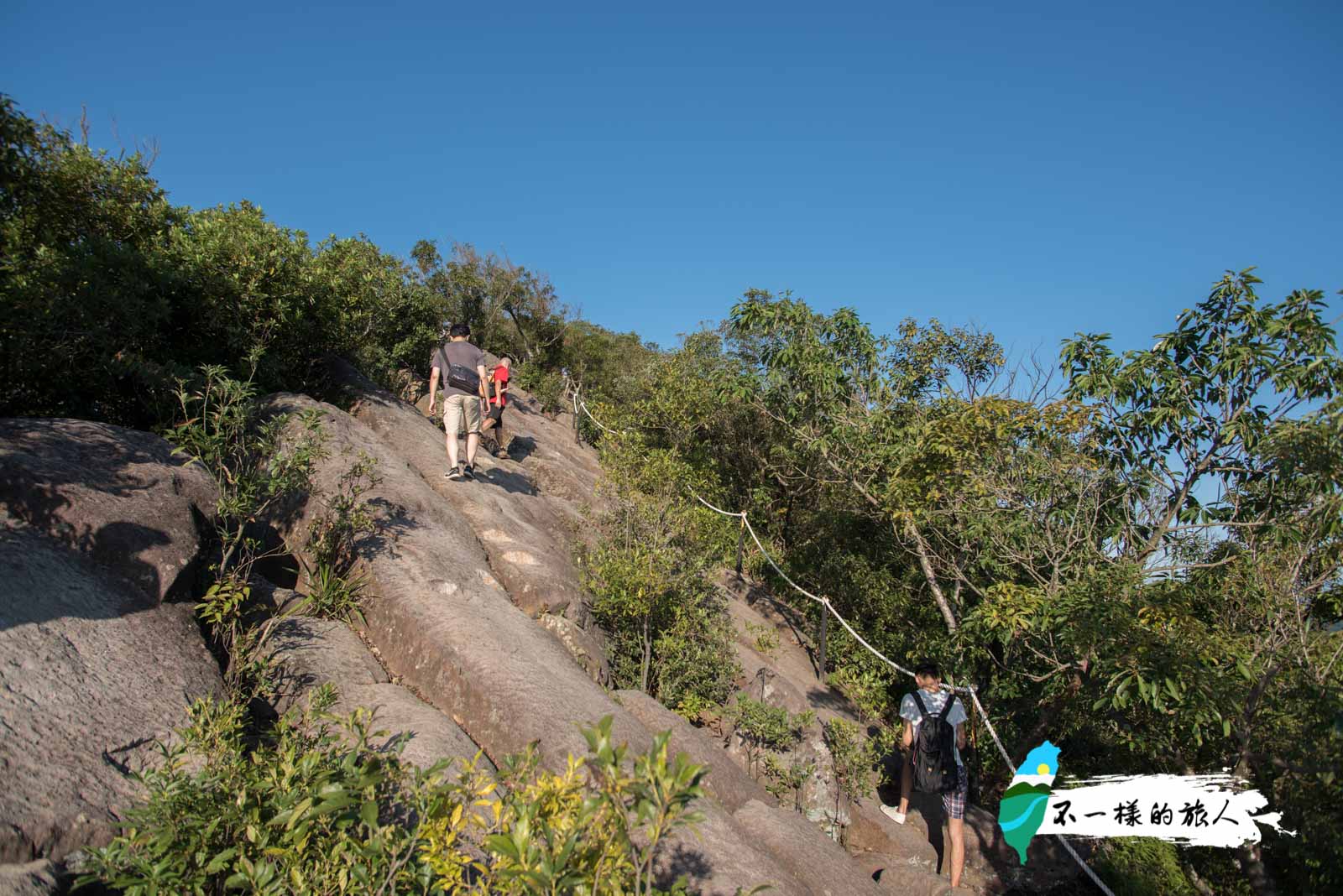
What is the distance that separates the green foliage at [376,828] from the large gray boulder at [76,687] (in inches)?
14.1

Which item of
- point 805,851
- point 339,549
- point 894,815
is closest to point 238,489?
point 339,549

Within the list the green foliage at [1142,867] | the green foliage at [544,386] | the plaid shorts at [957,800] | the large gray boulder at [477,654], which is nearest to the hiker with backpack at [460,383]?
the large gray boulder at [477,654]

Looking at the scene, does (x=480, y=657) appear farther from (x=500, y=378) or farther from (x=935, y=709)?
(x=500, y=378)

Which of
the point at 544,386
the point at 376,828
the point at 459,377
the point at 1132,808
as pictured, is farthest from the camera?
the point at 544,386

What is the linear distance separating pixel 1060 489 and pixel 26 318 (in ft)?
34.5

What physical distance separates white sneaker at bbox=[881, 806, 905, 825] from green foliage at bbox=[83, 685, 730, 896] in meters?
5.15

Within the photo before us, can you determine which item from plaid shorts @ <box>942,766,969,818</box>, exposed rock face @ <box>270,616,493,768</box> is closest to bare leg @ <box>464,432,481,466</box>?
exposed rock face @ <box>270,616,493,768</box>

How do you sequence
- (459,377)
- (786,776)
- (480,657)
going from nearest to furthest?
(480,657) → (786,776) → (459,377)

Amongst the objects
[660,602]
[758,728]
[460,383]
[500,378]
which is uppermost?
[500,378]

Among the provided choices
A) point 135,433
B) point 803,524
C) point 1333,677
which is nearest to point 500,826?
point 135,433

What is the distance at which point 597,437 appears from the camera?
19750mm

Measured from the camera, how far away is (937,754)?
6.91 meters

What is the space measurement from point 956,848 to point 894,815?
1549mm

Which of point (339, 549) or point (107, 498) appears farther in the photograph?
point (339, 549)
